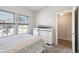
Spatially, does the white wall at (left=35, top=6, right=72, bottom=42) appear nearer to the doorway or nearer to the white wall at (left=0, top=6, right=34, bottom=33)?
the white wall at (left=0, top=6, right=34, bottom=33)

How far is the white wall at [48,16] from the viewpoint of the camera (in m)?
4.74

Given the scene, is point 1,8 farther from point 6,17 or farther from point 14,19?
point 14,19

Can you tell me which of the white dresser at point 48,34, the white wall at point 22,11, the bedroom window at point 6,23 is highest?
the white wall at point 22,11

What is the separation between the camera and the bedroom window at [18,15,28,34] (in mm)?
4094

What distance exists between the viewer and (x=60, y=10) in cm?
458

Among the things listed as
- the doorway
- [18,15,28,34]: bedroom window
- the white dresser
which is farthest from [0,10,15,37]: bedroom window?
the doorway

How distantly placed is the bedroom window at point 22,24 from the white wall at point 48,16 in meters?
0.93

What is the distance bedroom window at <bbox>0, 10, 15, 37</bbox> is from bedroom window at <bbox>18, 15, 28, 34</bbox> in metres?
0.45

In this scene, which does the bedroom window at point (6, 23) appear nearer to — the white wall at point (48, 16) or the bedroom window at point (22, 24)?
the bedroom window at point (22, 24)

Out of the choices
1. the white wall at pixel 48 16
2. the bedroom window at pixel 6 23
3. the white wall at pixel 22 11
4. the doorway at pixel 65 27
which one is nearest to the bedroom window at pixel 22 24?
the white wall at pixel 22 11

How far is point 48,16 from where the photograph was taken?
502 cm

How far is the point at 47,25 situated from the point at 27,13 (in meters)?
1.40

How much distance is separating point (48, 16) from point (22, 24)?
168 centimetres
